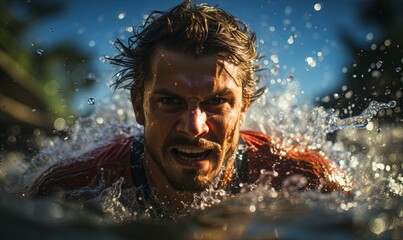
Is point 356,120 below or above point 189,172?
above

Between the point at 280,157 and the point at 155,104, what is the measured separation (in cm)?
102

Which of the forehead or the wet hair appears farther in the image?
the wet hair

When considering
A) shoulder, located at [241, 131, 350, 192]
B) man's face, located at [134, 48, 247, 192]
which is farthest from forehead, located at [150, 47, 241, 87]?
shoulder, located at [241, 131, 350, 192]

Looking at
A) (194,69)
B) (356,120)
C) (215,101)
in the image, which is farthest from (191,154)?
(356,120)

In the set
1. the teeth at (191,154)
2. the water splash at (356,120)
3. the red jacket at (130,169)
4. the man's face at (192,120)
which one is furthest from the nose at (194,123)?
the water splash at (356,120)

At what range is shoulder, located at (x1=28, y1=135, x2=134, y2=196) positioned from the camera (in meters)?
3.29

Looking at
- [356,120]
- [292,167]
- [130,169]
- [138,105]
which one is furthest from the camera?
[356,120]

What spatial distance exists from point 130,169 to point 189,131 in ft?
2.16

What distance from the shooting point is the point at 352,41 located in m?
9.56

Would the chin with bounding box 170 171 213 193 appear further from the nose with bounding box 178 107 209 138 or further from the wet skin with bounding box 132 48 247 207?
the nose with bounding box 178 107 209 138

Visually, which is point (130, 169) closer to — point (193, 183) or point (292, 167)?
point (193, 183)

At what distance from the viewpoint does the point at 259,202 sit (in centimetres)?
232

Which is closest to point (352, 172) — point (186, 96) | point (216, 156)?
point (216, 156)

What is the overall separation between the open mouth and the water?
258mm
